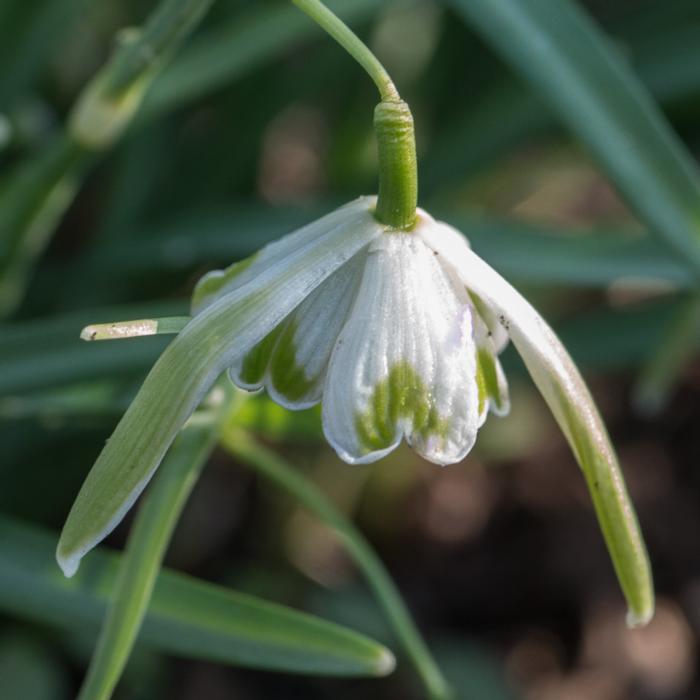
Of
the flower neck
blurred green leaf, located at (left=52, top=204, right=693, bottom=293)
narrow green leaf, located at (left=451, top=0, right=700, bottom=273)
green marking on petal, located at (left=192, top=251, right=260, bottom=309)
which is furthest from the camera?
blurred green leaf, located at (left=52, top=204, right=693, bottom=293)

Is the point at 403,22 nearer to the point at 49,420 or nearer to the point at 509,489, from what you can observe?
the point at 509,489

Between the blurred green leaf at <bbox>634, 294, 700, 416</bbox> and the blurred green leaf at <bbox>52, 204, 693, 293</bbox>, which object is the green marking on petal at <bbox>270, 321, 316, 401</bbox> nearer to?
the blurred green leaf at <bbox>52, 204, 693, 293</bbox>

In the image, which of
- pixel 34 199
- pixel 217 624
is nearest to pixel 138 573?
pixel 217 624

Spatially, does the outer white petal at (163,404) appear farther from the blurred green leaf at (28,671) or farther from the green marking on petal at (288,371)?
the blurred green leaf at (28,671)

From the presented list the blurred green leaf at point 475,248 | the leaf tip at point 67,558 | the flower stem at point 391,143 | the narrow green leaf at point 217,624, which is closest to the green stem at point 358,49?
the flower stem at point 391,143

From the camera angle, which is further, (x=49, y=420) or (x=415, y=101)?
(x=415, y=101)

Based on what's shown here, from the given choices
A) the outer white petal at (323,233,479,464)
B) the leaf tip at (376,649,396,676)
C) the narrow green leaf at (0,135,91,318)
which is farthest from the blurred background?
the outer white petal at (323,233,479,464)

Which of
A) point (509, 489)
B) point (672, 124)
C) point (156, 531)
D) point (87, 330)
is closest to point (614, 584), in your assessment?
point (509, 489)

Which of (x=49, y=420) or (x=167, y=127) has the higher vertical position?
(x=167, y=127)

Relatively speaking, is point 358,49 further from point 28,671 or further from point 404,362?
point 28,671
